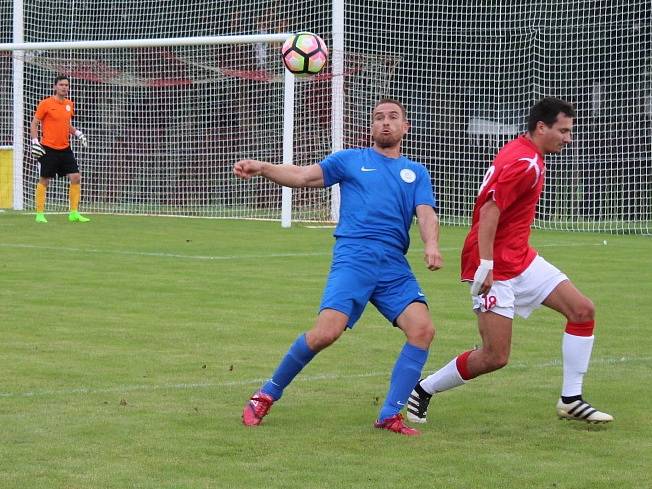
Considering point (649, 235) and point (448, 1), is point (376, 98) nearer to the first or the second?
point (448, 1)

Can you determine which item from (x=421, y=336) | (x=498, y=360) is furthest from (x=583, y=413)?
(x=421, y=336)

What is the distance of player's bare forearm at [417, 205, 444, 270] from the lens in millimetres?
7340

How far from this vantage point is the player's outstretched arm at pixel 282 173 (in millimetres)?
7477

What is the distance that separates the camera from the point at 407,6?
26672mm

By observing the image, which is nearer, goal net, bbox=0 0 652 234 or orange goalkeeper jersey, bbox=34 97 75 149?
orange goalkeeper jersey, bbox=34 97 75 149

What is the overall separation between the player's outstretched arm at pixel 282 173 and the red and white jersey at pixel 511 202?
0.92m

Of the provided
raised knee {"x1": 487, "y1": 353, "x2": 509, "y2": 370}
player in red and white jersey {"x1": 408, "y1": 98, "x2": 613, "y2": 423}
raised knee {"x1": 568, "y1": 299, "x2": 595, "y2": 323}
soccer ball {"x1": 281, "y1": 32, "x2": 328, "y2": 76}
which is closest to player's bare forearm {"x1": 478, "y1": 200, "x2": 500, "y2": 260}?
player in red and white jersey {"x1": 408, "y1": 98, "x2": 613, "y2": 423}

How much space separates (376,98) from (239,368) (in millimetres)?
16976

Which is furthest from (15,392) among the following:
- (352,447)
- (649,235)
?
(649,235)

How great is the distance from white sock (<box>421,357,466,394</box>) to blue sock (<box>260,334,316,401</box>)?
0.70m

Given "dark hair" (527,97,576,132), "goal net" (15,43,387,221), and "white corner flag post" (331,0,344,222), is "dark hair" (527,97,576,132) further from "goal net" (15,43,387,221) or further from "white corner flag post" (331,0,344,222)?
"goal net" (15,43,387,221)

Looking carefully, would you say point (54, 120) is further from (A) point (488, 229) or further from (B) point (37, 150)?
(A) point (488, 229)

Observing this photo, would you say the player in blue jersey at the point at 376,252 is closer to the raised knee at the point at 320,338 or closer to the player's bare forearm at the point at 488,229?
the raised knee at the point at 320,338

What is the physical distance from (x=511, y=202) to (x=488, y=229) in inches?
8.1
